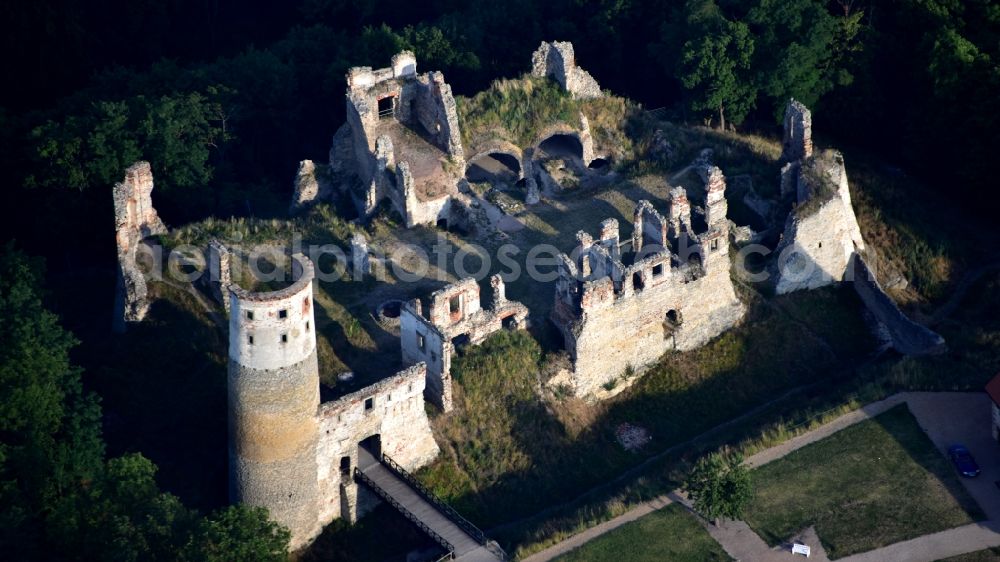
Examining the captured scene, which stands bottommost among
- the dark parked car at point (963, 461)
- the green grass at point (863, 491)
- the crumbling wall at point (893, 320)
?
the green grass at point (863, 491)

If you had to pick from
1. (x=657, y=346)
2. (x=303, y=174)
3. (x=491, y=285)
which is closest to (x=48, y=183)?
(x=303, y=174)

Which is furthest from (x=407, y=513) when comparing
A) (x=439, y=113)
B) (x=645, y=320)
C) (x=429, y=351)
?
(x=439, y=113)

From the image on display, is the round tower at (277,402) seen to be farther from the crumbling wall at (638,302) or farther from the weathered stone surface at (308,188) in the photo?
the weathered stone surface at (308,188)

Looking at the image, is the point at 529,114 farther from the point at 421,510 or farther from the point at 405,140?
the point at 421,510

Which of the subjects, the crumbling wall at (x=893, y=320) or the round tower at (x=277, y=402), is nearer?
the round tower at (x=277, y=402)

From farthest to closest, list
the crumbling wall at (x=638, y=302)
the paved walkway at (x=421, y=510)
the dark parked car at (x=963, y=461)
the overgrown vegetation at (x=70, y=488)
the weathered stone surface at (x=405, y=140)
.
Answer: the weathered stone surface at (x=405, y=140)
the crumbling wall at (x=638, y=302)
the dark parked car at (x=963, y=461)
the paved walkway at (x=421, y=510)
the overgrown vegetation at (x=70, y=488)

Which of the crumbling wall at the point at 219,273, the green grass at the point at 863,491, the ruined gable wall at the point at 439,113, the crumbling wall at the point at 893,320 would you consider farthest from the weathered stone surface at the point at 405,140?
the green grass at the point at 863,491

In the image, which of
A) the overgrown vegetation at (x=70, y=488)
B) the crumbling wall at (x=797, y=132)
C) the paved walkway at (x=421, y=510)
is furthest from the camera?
the crumbling wall at (x=797, y=132)

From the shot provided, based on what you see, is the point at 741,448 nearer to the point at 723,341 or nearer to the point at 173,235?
the point at 723,341
